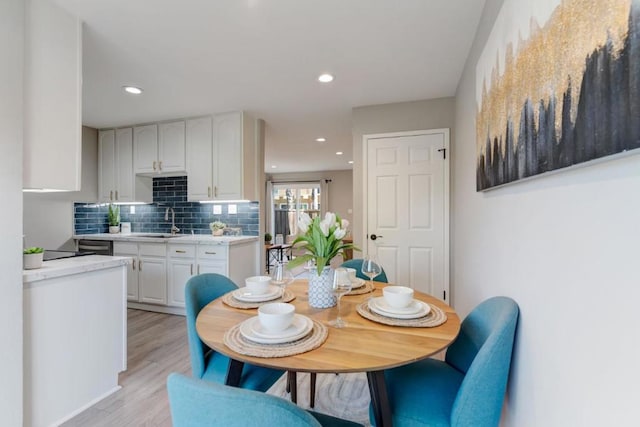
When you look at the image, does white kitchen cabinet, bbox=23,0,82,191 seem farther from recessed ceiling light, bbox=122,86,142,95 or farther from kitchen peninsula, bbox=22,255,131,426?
recessed ceiling light, bbox=122,86,142,95

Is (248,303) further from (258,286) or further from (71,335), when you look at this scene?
(71,335)

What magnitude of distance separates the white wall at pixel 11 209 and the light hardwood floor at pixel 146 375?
0.46 metres

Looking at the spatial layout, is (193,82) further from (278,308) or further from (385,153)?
(278,308)

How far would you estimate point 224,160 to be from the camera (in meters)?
3.65

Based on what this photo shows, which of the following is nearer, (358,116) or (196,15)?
(196,15)

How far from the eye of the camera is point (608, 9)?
563mm

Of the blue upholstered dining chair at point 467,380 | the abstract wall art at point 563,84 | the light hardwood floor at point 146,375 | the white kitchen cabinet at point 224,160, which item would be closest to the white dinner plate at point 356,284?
the blue upholstered dining chair at point 467,380

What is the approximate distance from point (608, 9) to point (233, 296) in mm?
1663

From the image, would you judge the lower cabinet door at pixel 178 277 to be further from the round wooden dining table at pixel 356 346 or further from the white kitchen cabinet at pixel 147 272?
the round wooden dining table at pixel 356 346

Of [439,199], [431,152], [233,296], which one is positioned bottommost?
[233,296]

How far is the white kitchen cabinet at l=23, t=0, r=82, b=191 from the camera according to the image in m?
1.58

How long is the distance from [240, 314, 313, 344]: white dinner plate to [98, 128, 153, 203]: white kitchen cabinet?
3.81 m

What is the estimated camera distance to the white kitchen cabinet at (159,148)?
387cm

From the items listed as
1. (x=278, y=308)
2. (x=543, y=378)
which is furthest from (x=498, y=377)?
(x=278, y=308)
